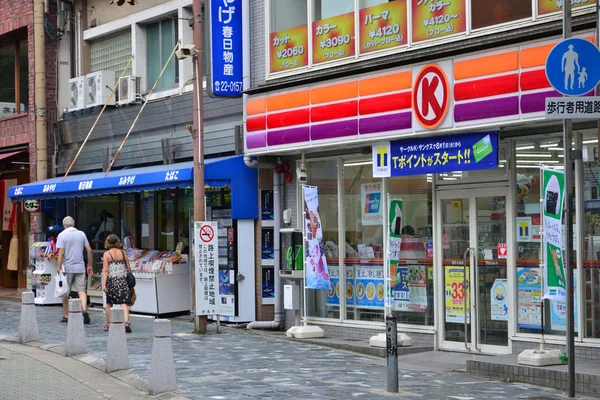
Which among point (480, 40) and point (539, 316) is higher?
point (480, 40)

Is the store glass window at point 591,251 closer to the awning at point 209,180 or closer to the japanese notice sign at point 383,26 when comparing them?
the japanese notice sign at point 383,26

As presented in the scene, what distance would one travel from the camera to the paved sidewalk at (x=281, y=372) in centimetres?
1091

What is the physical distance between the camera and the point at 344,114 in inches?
620

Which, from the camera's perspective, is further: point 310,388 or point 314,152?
point 314,152

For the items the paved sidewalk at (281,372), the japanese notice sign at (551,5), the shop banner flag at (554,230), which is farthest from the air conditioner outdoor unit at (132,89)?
the shop banner flag at (554,230)

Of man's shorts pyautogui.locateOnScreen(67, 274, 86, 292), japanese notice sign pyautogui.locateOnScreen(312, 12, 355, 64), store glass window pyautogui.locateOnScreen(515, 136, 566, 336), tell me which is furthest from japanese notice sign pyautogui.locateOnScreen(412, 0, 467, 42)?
man's shorts pyautogui.locateOnScreen(67, 274, 86, 292)

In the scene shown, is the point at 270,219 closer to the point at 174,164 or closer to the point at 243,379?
the point at 174,164

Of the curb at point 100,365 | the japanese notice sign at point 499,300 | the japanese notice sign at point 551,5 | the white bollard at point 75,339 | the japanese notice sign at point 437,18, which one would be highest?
the japanese notice sign at point 437,18

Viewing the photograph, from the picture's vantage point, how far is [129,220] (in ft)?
74.2

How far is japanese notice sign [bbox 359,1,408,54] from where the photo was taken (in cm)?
1511

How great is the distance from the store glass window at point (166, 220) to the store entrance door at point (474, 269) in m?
7.73

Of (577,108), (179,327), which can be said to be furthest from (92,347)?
(577,108)

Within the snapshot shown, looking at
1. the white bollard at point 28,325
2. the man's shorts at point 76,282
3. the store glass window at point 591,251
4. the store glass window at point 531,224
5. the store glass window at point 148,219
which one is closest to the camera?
the store glass window at point 591,251

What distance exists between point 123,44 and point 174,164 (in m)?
4.50
